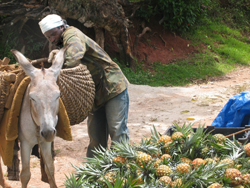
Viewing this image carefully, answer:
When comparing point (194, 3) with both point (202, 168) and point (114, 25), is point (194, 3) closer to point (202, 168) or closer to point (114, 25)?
point (114, 25)

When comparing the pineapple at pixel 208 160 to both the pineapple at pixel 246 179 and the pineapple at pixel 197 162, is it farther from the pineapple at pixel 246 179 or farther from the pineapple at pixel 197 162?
the pineapple at pixel 246 179

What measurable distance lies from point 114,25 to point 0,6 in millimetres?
3242

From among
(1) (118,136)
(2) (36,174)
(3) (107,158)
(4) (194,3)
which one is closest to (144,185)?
(3) (107,158)

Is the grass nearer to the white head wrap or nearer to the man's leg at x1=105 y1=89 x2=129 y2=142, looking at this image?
the man's leg at x1=105 y1=89 x2=129 y2=142

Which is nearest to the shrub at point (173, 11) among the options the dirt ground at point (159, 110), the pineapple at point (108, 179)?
the dirt ground at point (159, 110)

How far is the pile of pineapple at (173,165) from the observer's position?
1842mm

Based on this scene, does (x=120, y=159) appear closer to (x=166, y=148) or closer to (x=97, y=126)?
(x=166, y=148)

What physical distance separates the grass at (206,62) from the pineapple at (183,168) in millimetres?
7574

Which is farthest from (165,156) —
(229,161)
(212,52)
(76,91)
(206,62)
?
(212,52)

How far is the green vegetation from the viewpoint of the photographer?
33.5ft

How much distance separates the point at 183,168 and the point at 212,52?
39.1 feet

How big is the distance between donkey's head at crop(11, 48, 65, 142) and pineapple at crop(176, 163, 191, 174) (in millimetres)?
1007

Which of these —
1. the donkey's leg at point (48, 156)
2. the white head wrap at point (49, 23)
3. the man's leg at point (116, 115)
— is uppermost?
the white head wrap at point (49, 23)

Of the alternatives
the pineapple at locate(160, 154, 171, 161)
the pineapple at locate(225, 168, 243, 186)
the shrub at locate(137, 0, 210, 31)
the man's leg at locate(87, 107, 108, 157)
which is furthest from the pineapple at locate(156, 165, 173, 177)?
the shrub at locate(137, 0, 210, 31)
